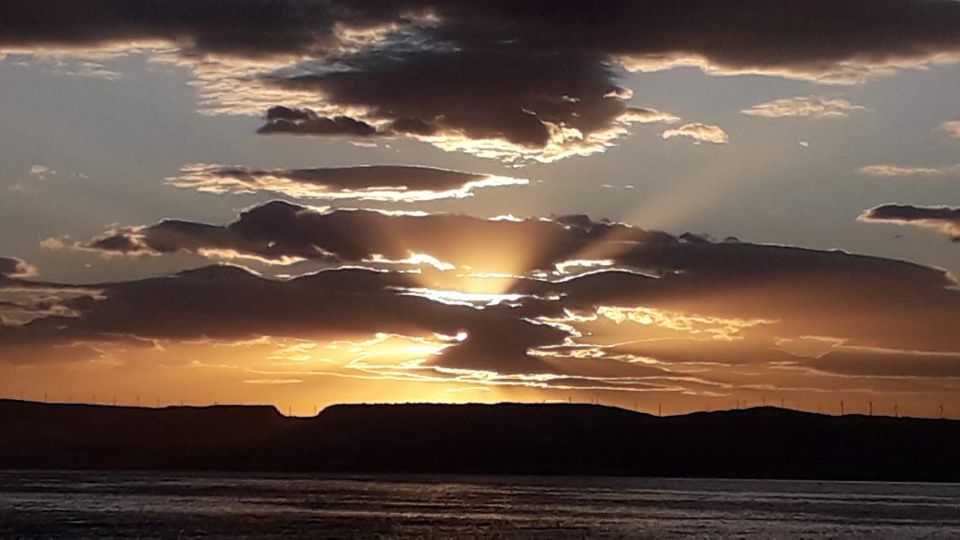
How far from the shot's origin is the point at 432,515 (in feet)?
431

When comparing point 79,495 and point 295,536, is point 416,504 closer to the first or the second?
point 79,495

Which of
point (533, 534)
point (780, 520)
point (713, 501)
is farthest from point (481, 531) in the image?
point (713, 501)

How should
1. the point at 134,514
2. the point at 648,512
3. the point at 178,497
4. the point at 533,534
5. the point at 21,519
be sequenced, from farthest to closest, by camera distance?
1. the point at 178,497
2. the point at 648,512
3. the point at 134,514
4. the point at 21,519
5. the point at 533,534

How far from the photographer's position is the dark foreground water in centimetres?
10538

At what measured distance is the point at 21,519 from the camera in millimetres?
113125

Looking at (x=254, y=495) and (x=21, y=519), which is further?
(x=254, y=495)

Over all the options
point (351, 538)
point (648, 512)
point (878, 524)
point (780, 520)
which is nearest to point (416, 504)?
point (648, 512)

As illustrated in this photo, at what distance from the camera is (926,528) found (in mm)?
127188

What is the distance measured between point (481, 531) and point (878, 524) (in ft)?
148

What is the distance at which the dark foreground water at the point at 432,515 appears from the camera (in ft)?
346

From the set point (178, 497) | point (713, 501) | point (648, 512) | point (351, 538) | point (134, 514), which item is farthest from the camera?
point (713, 501)

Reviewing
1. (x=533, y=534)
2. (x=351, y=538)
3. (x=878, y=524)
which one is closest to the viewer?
(x=351, y=538)

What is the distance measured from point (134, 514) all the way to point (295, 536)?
3301cm

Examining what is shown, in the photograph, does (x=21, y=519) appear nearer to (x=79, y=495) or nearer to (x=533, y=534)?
(x=533, y=534)
